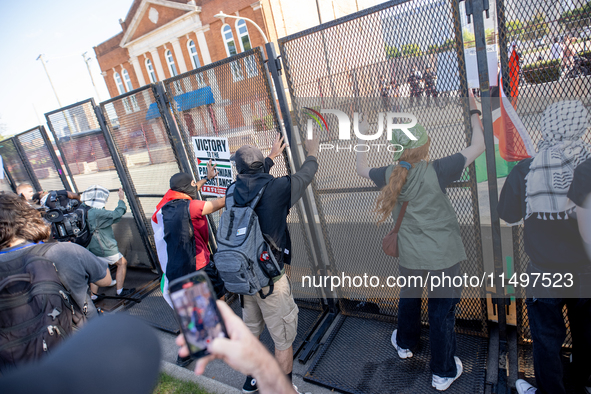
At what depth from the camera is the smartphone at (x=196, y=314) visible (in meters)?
1.02

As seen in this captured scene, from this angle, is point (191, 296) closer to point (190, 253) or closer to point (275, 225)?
point (275, 225)

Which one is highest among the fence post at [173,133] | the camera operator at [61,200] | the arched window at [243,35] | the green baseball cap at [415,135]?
the arched window at [243,35]

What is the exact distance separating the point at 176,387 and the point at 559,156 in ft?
11.4

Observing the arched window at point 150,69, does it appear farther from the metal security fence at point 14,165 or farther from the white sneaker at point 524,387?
the white sneaker at point 524,387

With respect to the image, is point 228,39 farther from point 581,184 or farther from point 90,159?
point 581,184

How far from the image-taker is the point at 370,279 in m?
3.33

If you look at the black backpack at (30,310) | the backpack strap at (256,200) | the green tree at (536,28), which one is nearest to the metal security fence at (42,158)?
the black backpack at (30,310)

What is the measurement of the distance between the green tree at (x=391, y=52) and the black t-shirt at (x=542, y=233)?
111 centimetres

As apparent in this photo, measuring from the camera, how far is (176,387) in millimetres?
3078

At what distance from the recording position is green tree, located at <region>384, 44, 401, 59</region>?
7.89 ft

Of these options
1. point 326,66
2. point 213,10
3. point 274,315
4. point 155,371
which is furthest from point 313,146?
point 213,10

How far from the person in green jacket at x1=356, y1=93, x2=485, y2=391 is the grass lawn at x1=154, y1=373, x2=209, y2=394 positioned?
205cm

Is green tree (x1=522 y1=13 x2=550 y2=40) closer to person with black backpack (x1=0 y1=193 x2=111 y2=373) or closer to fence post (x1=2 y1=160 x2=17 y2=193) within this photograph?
person with black backpack (x1=0 y1=193 x2=111 y2=373)

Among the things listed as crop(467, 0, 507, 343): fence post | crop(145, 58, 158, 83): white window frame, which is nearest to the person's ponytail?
crop(467, 0, 507, 343): fence post
